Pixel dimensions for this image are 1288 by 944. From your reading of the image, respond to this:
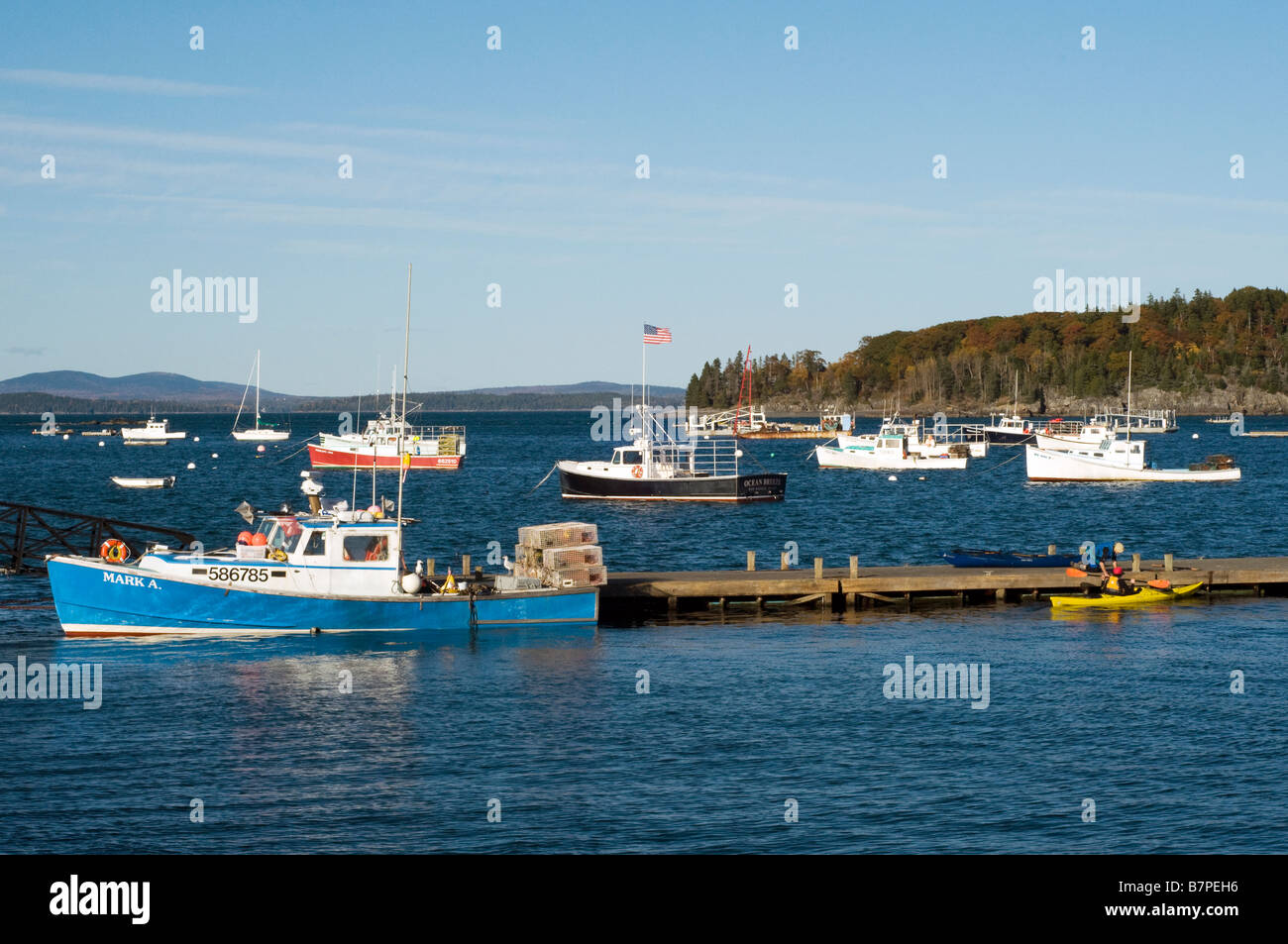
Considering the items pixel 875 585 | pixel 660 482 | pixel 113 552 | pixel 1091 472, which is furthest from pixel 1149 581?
pixel 1091 472

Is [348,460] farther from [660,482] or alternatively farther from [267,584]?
[267,584]

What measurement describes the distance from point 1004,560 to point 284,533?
25.8m

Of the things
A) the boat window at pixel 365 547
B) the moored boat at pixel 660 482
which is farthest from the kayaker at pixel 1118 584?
the moored boat at pixel 660 482

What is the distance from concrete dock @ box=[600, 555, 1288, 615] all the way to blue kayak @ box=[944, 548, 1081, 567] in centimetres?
87

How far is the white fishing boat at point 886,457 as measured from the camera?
144750mm

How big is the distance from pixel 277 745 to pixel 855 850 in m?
12.1

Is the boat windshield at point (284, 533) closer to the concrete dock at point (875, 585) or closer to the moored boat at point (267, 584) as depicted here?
the moored boat at point (267, 584)

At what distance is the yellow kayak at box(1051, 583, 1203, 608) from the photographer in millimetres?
44125

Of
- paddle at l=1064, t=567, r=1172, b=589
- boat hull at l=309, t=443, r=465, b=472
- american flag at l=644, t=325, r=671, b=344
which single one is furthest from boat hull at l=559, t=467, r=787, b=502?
paddle at l=1064, t=567, r=1172, b=589

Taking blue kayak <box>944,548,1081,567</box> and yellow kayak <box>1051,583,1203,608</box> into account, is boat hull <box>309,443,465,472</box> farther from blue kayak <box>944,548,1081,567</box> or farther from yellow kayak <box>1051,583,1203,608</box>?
yellow kayak <box>1051,583,1203,608</box>
